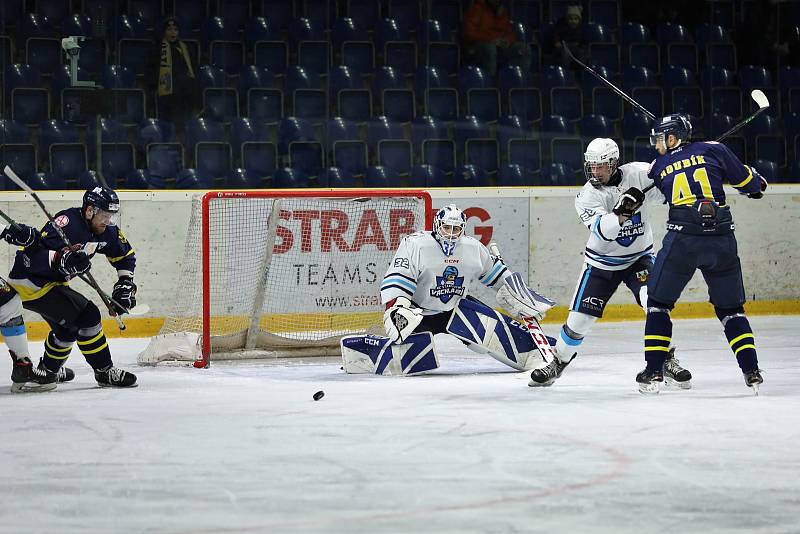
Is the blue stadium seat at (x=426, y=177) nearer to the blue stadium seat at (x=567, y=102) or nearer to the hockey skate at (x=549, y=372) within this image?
the blue stadium seat at (x=567, y=102)

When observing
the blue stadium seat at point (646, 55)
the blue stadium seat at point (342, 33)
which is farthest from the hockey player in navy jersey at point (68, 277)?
the blue stadium seat at point (646, 55)

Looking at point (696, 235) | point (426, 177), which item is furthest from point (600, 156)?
point (426, 177)

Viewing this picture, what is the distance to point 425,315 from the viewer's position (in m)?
7.10

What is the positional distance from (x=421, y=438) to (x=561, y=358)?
1602 millimetres

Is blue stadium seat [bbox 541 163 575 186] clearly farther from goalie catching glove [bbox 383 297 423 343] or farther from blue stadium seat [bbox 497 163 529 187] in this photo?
goalie catching glove [bbox 383 297 423 343]

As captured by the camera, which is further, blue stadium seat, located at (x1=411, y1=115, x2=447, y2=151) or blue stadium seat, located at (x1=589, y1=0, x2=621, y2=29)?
blue stadium seat, located at (x1=589, y1=0, x2=621, y2=29)

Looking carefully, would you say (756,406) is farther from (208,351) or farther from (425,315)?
(208,351)

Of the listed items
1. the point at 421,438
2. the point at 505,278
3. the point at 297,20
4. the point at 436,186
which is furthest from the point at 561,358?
the point at 297,20

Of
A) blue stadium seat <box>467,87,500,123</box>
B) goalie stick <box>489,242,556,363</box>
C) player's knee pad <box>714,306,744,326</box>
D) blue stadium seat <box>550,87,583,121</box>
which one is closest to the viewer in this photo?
player's knee pad <box>714,306,744,326</box>

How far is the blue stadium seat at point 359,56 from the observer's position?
400 inches

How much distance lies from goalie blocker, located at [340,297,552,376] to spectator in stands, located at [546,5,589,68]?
157 inches

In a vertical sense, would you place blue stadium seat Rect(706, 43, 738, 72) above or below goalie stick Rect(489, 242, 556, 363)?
above

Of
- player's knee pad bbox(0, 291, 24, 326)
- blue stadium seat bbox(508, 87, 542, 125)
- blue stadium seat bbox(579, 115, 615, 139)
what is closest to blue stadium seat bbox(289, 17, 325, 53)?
blue stadium seat bbox(508, 87, 542, 125)

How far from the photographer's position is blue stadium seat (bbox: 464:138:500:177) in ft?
32.6
